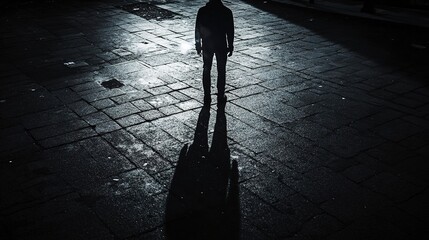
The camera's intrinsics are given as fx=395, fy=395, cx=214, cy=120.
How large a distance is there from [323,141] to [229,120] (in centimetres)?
143

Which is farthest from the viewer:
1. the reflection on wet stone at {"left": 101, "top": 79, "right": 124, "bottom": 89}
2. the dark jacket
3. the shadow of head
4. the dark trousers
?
the reflection on wet stone at {"left": 101, "top": 79, "right": 124, "bottom": 89}

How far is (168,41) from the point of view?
32.4ft

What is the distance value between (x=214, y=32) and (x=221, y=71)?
2.21ft

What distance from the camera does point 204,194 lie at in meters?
4.36

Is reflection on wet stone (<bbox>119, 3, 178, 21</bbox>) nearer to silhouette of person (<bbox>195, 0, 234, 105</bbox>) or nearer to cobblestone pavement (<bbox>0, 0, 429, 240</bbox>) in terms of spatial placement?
cobblestone pavement (<bbox>0, 0, 429, 240</bbox>)

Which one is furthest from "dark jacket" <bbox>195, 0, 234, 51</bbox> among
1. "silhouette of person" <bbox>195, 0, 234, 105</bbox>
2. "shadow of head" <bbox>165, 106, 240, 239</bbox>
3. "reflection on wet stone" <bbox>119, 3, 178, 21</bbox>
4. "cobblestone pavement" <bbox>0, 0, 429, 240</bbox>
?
"reflection on wet stone" <bbox>119, 3, 178, 21</bbox>

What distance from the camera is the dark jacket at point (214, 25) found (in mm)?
5988

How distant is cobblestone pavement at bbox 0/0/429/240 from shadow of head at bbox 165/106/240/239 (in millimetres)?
41

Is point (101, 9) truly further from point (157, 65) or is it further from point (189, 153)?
point (189, 153)

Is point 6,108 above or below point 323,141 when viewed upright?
below

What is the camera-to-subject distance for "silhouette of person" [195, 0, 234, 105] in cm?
600

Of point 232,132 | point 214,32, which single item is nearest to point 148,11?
point 214,32

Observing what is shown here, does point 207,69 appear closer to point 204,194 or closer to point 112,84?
point 112,84

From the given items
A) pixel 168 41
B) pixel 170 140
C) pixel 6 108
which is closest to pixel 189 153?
pixel 170 140
